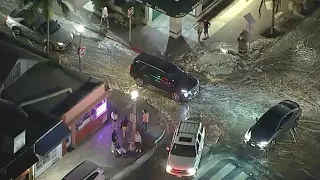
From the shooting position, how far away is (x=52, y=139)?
49.1 metres

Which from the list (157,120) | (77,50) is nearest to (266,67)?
(157,120)

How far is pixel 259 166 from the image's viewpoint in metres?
51.6

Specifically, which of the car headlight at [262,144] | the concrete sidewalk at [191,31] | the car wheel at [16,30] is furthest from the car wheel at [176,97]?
the car wheel at [16,30]

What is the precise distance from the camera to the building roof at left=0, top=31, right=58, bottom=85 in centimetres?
5078

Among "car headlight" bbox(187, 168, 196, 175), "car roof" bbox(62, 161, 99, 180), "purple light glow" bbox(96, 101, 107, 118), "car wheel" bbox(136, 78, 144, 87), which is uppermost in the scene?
"car wheel" bbox(136, 78, 144, 87)

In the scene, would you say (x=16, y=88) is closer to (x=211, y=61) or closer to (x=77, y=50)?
(x=77, y=50)

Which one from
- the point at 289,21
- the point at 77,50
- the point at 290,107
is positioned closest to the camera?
the point at 290,107

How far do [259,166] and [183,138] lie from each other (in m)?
5.19

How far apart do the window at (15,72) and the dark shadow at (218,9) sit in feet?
60.3

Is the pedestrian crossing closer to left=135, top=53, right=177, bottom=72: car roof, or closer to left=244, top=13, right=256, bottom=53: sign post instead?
left=135, top=53, right=177, bottom=72: car roof

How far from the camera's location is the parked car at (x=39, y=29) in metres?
60.3

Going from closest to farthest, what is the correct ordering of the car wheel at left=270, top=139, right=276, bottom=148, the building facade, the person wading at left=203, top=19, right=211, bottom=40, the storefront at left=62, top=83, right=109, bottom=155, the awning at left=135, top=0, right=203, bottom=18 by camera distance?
1. the storefront at left=62, top=83, right=109, bottom=155
2. the car wheel at left=270, top=139, right=276, bottom=148
3. the awning at left=135, top=0, right=203, bottom=18
4. the building facade
5. the person wading at left=203, top=19, right=211, bottom=40

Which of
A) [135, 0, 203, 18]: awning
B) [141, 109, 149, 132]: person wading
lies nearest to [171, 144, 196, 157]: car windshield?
[141, 109, 149, 132]: person wading

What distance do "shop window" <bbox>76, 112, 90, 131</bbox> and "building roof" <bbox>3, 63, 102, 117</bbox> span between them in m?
1.44
